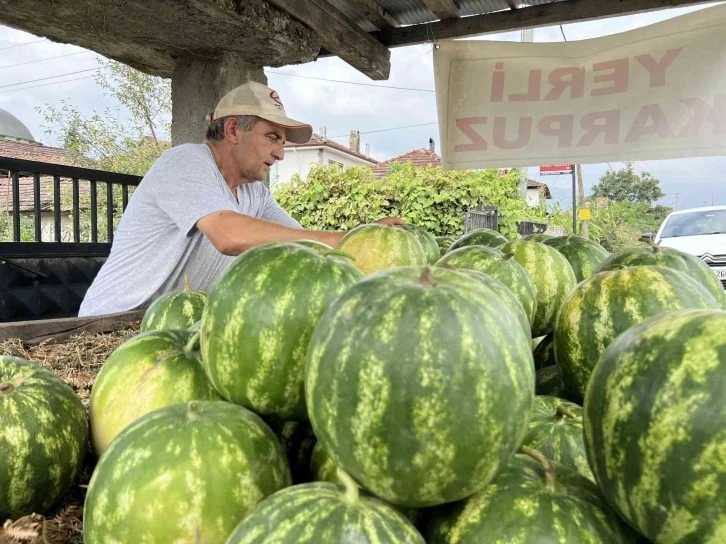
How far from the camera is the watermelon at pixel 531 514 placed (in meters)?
0.93

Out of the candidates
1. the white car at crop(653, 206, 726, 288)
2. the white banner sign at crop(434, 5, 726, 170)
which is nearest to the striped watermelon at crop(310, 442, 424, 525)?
the white banner sign at crop(434, 5, 726, 170)

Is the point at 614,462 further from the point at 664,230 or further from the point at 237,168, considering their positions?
the point at 664,230

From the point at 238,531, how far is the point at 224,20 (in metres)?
3.70

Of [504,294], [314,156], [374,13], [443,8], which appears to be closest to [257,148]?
[374,13]

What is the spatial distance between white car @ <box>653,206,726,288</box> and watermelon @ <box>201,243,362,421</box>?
12.4 m

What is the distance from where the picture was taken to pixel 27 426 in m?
1.36

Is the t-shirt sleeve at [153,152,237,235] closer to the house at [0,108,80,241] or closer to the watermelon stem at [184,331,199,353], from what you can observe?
the house at [0,108,80,241]

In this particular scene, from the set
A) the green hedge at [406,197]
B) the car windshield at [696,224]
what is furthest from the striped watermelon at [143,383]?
the car windshield at [696,224]

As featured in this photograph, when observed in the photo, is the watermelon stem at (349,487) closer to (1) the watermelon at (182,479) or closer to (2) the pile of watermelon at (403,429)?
(2) the pile of watermelon at (403,429)

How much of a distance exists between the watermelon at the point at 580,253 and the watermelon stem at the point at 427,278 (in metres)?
1.24

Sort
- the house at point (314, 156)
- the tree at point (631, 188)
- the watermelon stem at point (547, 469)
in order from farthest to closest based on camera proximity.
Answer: the tree at point (631, 188) < the house at point (314, 156) < the watermelon stem at point (547, 469)

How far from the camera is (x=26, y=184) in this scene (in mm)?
22109

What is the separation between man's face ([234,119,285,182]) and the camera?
3.74 m

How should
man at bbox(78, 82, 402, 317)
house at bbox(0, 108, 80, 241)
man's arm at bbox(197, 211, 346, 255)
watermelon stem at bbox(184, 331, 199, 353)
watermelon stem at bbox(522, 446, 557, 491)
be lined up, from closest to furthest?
watermelon stem at bbox(522, 446, 557, 491), watermelon stem at bbox(184, 331, 199, 353), man's arm at bbox(197, 211, 346, 255), man at bbox(78, 82, 402, 317), house at bbox(0, 108, 80, 241)
